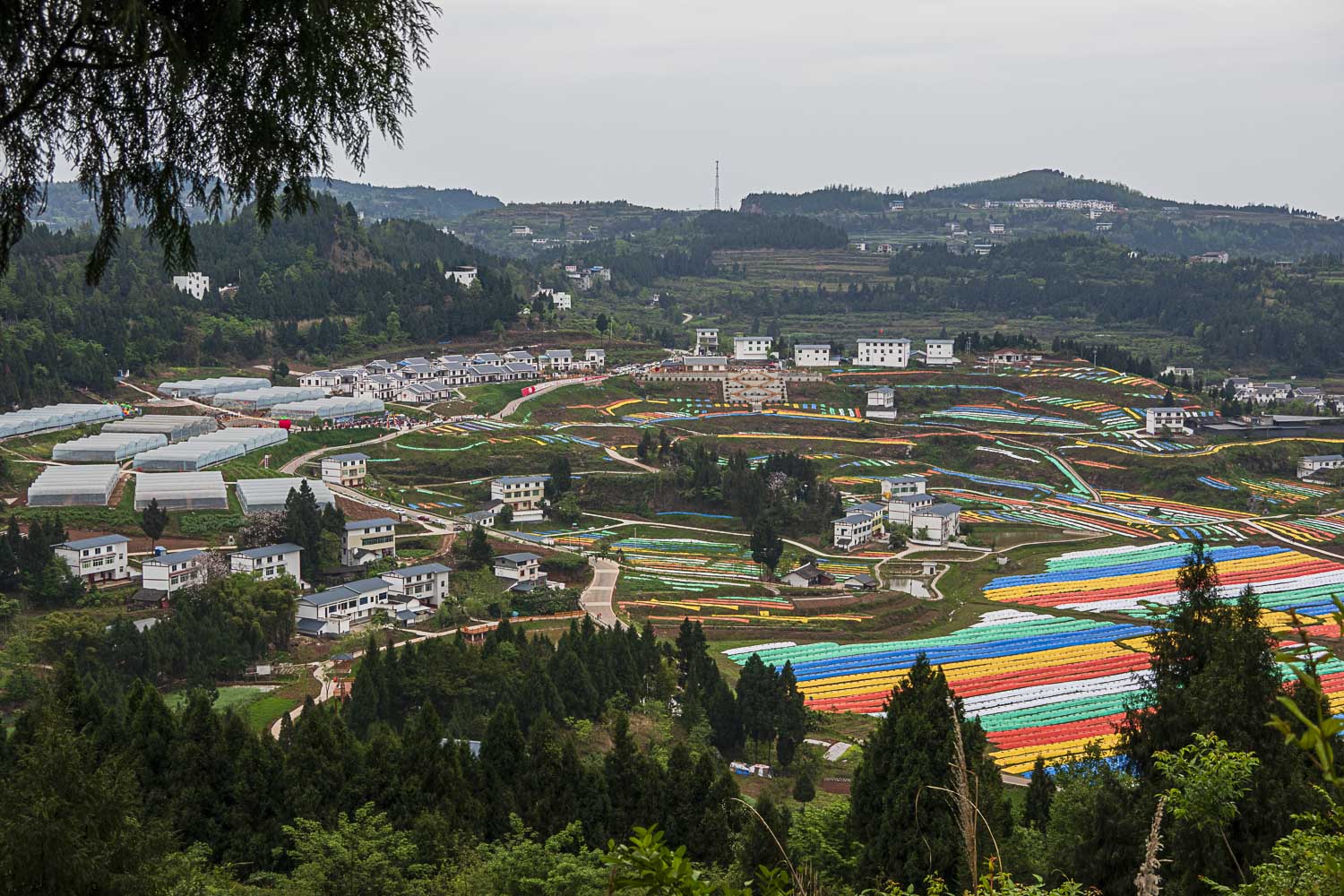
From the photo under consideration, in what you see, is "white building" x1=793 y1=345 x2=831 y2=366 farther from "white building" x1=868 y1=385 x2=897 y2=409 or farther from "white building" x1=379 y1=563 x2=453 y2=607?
"white building" x1=379 y1=563 x2=453 y2=607

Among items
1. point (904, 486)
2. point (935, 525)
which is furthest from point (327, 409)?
point (935, 525)

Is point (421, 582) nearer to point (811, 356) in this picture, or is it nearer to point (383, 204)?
point (811, 356)

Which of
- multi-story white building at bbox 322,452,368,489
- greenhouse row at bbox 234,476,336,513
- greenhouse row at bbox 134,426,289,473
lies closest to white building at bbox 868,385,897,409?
multi-story white building at bbox 322,452,368,489

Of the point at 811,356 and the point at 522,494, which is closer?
the point at 522,494

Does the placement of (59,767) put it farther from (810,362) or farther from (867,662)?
(810,362)

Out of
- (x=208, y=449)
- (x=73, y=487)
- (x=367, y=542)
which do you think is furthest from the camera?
(x=208, y=449)

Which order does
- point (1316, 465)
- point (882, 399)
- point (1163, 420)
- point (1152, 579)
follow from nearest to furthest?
point (1152, 579), point (1316, 465), point (1163, 420), point (882, 399)

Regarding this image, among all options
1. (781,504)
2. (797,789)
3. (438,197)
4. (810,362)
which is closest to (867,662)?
(797,789)
